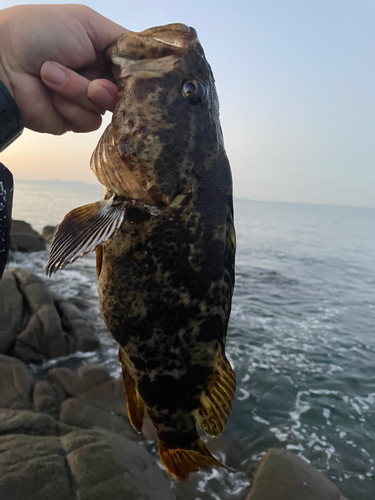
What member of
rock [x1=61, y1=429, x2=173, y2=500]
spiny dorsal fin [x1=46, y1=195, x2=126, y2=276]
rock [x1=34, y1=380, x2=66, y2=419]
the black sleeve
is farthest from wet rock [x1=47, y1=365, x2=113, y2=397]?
spiny dorsal fin [x1=46, y1=195, x2=126, y2=276]

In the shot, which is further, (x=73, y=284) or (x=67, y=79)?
(x=73, y=284)

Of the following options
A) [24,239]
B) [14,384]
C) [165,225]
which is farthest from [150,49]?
[24,239]

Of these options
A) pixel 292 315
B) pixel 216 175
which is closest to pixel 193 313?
pixel 216 175

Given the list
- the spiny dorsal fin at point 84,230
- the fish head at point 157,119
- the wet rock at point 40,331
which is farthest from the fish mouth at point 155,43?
the wet rock at point 40,331

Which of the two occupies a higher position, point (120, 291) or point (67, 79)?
point (67, 79)

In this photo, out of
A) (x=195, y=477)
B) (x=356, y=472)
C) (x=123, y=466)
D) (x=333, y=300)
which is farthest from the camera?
(x=333, y=300)

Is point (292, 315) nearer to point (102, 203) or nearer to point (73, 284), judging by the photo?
point (73, 284)

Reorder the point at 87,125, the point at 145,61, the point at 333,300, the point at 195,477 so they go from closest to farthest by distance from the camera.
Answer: the point at 145,61 → the point at 87,125 → the point at 195,477 → the point at 333,300

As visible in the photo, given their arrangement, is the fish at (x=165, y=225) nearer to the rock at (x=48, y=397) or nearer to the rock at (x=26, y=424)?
the rock at (x=26, y=424)
